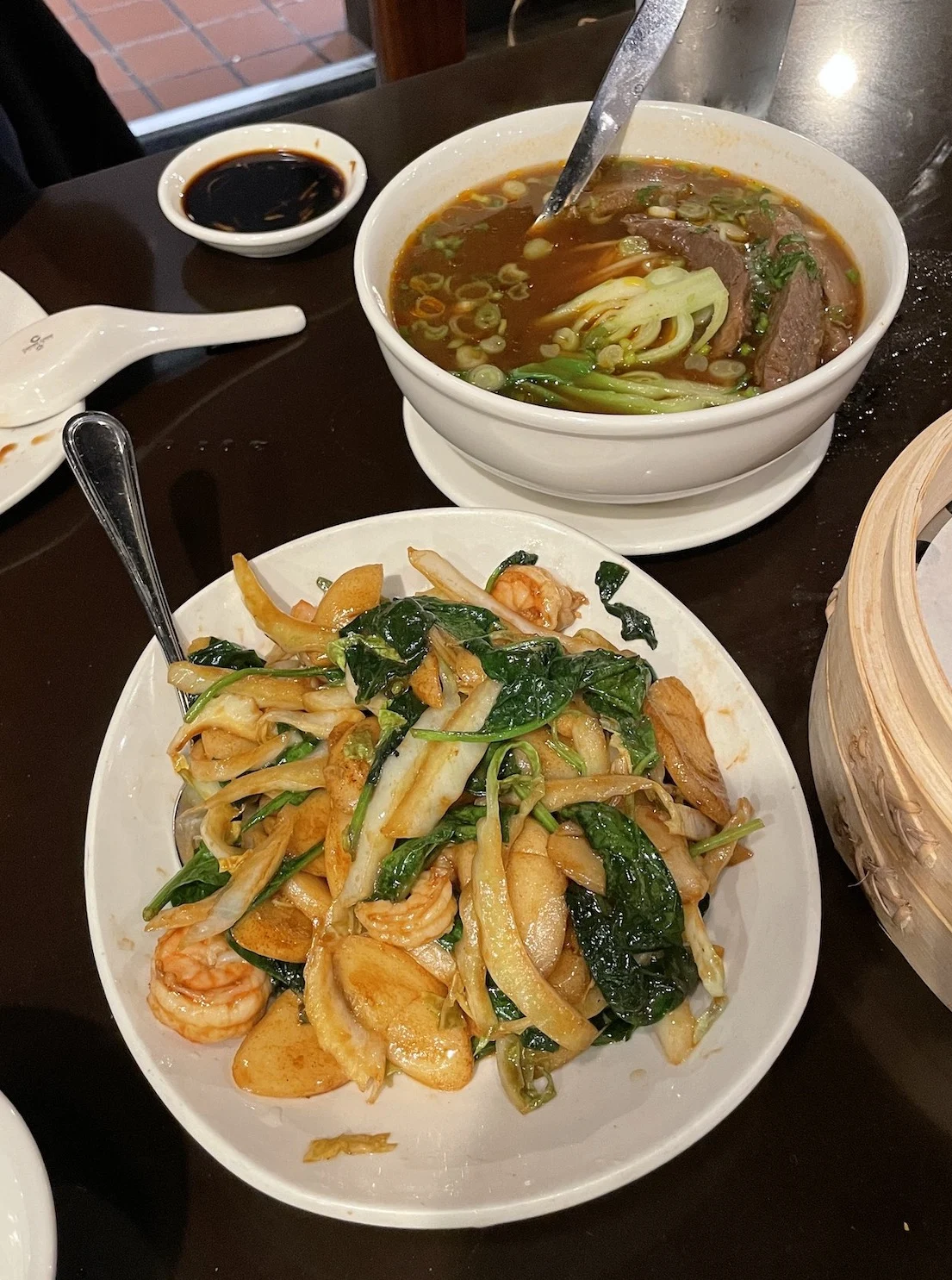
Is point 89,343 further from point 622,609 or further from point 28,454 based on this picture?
point 622,609

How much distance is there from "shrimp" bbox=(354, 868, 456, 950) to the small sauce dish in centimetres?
173

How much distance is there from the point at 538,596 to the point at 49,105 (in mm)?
3131

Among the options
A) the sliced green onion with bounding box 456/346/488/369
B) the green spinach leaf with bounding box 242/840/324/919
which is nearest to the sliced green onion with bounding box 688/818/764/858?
the green spinach leaf with bounding box 242/840/324/919

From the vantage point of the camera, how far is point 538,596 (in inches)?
58.6

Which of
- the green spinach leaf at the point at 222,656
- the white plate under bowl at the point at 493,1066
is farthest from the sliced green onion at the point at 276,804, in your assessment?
the green spinach leaf at the point at 222,656

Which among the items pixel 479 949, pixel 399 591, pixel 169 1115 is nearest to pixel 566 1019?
pixel 479 949

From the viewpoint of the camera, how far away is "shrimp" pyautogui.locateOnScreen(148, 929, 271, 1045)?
1.14 m

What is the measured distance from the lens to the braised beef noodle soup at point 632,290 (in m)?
1.65

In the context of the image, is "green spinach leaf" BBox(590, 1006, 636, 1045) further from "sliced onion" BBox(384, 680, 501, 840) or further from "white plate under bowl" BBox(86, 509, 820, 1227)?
"sliced onion" BBox(384, 680, 501, 840)

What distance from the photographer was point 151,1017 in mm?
→ 1137

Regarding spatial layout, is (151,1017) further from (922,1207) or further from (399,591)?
(922,1207)

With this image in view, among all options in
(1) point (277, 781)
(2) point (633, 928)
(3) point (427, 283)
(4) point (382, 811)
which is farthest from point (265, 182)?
(2) point (633, 928)

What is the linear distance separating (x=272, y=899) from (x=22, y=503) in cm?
112

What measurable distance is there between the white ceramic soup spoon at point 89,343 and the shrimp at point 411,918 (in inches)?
53.9
